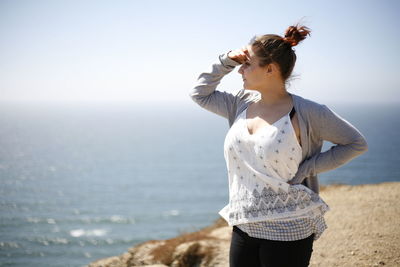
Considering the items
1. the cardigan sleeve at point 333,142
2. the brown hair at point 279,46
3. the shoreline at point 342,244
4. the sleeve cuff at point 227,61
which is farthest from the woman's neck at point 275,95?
the shoreline at point 342,244

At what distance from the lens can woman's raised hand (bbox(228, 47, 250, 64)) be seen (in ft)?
7.99

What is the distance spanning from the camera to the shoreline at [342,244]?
559cm

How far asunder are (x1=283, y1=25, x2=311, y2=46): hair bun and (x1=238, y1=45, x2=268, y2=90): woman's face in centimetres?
25

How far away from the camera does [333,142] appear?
2.19 meters

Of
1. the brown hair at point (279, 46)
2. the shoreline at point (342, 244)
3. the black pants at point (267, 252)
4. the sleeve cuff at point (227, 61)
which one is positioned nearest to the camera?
the black pants at point (267, 252)

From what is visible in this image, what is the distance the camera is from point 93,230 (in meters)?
40.3

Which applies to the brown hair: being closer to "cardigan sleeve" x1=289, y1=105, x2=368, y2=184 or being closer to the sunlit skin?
the sunlit skin

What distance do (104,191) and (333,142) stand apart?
202 ft

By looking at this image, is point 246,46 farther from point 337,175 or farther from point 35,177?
point 337,175

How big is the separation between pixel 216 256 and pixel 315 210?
4918mm

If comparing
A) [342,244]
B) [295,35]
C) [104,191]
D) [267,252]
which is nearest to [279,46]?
[295,35]

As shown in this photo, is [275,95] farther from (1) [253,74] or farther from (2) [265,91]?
(1) [253,74]

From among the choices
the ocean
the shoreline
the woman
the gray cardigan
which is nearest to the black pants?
the woman

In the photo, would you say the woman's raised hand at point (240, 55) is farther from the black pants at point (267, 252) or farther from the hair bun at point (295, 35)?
the black pants at point (267, 252)
